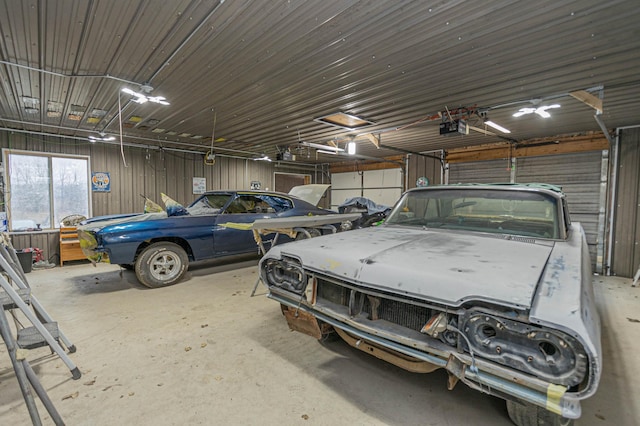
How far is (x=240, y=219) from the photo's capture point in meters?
5.36

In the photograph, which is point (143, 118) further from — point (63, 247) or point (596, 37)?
point (596, 37)

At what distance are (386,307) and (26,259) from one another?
716cm

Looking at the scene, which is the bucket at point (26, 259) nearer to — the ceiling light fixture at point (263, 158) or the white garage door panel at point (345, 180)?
the ceiling light fixture at point (263, 158)

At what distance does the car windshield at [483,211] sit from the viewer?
7.96ft

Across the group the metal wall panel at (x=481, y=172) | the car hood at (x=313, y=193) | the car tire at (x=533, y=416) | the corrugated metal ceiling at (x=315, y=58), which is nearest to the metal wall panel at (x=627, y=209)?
the corrugated metal ceiling at (x=315, y=58)

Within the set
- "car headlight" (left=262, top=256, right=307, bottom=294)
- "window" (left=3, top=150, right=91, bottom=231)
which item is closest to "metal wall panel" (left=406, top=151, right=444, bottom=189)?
"car headlight" (left=262, top=256, right=307, bottom=294)

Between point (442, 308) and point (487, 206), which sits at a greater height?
point (487, 206)

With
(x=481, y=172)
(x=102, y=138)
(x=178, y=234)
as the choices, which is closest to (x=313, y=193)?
(x=178, y=234)

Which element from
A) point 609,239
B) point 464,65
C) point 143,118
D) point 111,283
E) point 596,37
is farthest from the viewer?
point 609,239

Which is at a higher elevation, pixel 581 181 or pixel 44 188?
pixel 581 181

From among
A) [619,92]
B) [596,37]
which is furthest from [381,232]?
[619,92]

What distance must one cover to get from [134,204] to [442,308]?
8.48 meters

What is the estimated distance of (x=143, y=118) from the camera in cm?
539

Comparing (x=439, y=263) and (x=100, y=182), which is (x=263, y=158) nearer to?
(x=100, y=182)
